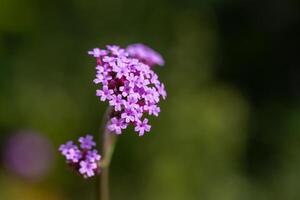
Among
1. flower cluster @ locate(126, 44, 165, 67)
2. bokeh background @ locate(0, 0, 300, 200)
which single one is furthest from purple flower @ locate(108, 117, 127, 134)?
bokeh background @ locate(0, 0, 300, 200)

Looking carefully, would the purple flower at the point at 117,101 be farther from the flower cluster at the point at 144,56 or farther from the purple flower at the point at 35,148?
the purple flower at the point at 35,148

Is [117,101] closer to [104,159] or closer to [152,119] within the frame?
[104,159]

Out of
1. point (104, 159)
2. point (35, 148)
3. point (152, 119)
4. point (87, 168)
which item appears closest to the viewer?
point (87, 168)

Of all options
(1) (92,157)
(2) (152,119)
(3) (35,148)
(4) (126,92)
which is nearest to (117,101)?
(4) (126,92)

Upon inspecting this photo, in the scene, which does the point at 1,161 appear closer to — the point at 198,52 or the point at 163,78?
the point at 163,78

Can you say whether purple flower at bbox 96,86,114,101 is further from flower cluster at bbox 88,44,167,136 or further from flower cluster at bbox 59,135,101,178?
flower cluster at bbox 59,135,101,178

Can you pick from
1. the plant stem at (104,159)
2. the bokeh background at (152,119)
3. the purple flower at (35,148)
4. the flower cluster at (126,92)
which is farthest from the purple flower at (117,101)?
the purple flower at (35,148)
